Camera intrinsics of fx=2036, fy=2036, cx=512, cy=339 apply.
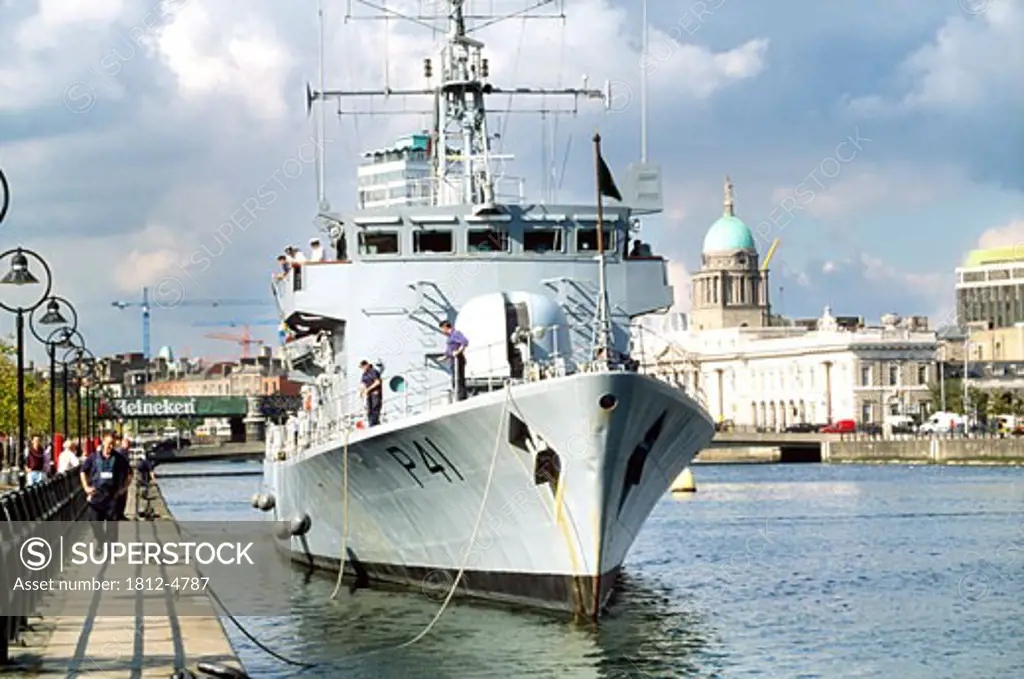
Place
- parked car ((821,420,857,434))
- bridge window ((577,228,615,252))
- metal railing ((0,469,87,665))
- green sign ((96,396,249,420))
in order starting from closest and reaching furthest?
metal railing ((0,469,87,665)), bridge window ((577,228,615,252)), parked car ((821,420,857,434)), green sign ((96,396,249,420))

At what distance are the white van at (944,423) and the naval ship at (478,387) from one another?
127282 millimetres

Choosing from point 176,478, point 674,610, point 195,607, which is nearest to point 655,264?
point 674,610

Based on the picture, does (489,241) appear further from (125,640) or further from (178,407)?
(178,407)

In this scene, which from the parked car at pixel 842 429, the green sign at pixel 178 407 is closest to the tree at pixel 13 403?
the green sign at pixel 178 407

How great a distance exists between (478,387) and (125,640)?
11.1 m

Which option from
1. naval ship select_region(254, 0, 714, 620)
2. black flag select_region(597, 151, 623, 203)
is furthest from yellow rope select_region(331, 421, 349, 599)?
black flag select_region(597, 151, 623, 203)

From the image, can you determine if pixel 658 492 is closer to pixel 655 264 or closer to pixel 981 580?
pixel 655 264

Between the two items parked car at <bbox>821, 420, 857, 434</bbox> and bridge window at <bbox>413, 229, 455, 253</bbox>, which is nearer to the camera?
bridge window at <bbox>413, 229, 455, 253</bbox>

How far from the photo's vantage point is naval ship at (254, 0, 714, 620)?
2995cm

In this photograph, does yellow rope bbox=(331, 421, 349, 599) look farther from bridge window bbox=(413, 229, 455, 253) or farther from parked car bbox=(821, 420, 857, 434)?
parked car bbox=(821, 420, 857, 434)

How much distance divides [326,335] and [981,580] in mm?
14423

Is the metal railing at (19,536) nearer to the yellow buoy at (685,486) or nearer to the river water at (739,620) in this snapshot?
the river water at (739,620)

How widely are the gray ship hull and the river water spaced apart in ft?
2.12

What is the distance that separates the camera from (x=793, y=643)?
102 ft
